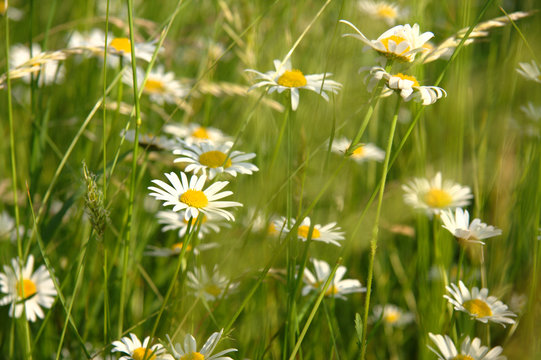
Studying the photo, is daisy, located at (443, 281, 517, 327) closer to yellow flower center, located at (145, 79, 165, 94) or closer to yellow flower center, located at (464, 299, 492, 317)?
yellow flower center, located at (464, 299, 492, 317)

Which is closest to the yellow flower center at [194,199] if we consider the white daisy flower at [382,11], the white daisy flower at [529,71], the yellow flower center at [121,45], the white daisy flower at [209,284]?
the white daisy flower at [209,284]

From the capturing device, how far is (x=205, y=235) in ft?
3.96

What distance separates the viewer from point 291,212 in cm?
103

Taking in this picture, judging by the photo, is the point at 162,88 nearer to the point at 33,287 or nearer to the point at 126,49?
the point at 126,49

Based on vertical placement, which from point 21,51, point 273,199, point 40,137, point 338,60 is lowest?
point 273,199

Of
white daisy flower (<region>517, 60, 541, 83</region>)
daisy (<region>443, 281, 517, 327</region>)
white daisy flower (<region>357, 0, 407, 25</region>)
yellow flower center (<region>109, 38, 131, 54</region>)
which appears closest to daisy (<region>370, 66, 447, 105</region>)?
daisy (<region>443, 281, 517, 327</region>)

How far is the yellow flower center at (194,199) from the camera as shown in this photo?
898mm

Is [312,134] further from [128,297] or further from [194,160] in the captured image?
[128,297]

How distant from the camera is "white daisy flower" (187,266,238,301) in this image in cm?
95

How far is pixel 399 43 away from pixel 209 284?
549mm

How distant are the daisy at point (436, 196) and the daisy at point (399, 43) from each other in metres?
→ 0.34

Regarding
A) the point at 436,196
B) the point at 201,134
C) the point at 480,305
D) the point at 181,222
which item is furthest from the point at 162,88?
the point at 480,305

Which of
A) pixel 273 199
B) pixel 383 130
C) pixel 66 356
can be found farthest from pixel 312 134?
pixel 383 130

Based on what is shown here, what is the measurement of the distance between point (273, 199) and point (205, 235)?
29 cm
